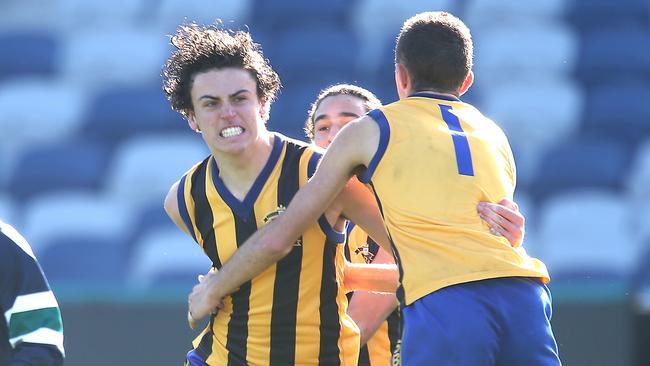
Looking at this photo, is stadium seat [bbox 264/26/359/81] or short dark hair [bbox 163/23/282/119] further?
stadium seat [bbox 264/26/359/81]

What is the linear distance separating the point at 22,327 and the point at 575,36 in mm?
8137

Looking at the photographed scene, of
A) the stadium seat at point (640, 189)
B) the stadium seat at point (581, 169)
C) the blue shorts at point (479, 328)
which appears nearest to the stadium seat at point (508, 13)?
the stadium seat at point (581, 169)

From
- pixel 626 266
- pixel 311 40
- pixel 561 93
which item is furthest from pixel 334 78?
pixel 626 266

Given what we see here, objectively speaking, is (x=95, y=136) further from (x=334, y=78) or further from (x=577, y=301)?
(x=577, y=301)

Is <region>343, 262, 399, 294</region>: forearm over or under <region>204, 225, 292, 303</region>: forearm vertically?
under

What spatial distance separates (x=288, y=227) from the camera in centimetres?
371

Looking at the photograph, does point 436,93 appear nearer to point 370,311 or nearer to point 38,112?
point 370,311

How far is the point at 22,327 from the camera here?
3.28m

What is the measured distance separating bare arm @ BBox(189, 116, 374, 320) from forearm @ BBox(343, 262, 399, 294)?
1.31 ft

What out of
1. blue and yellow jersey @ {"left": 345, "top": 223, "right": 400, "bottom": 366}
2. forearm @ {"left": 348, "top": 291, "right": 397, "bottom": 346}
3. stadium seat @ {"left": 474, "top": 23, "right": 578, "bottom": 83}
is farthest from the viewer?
stadium seat @ {"left": 474, "top": 23, "right": 578, "bottom": 83}

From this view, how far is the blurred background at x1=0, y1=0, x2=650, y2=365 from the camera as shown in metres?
9.41

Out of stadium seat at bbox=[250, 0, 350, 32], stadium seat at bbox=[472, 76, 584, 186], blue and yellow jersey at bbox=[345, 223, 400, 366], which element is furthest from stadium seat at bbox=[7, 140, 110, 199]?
blue and yellow jersey at bbox=[345, 223, 400, 366]

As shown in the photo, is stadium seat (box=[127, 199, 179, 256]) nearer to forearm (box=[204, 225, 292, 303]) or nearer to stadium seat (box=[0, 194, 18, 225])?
stadium seat (box=[0, 194, 18, 225])

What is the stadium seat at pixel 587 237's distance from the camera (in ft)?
29.1
